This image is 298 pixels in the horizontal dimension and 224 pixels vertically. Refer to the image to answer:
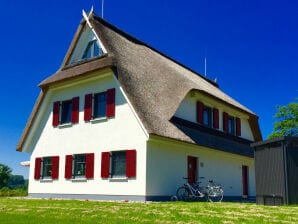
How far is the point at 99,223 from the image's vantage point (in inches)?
308

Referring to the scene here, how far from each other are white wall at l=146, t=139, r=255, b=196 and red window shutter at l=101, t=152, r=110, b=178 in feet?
7.58

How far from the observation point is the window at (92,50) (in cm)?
1999

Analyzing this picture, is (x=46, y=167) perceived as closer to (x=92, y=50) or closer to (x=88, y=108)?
(x=88, y=108)

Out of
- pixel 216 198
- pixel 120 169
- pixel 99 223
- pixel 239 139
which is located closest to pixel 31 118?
pixel 120 169

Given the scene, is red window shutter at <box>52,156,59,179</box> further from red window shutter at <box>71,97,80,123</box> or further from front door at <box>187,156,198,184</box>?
front door at <box>187,156,198,184</box>

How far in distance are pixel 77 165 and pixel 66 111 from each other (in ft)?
11.3

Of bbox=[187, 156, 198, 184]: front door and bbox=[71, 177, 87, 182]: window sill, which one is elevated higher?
bbox=[187, 156, 198, 184]: front door

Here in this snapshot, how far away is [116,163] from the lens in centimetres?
1744

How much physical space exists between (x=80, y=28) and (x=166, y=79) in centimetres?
572

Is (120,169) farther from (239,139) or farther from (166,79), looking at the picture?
(239,139)

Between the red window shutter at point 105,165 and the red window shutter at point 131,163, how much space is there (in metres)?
1.25

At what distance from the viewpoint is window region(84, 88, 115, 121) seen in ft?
59.5

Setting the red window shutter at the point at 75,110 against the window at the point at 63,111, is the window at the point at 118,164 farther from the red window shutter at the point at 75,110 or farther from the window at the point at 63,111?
the window at the point at 63,111

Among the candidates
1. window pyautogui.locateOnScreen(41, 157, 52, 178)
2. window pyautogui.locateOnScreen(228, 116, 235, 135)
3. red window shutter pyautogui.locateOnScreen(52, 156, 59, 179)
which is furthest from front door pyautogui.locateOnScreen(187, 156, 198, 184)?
window pyautogui.locateOnScreen(41, 157, 52, 178)
